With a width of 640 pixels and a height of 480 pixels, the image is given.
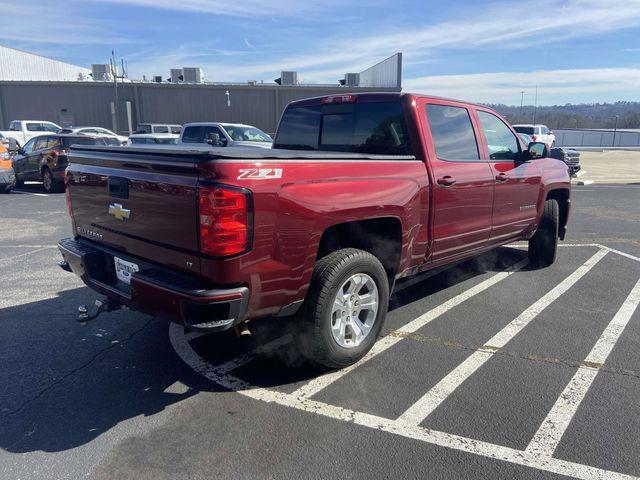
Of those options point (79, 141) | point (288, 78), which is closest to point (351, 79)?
point (288, 78)

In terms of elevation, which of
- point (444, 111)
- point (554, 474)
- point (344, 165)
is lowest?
point (554, 474)

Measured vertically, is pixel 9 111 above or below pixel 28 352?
above

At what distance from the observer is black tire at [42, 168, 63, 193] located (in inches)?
516

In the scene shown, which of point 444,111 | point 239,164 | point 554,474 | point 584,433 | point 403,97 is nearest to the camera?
point 554,474

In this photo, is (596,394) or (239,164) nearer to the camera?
(239,164)

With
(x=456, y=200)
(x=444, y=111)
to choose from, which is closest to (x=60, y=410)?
(x=456, y=200)

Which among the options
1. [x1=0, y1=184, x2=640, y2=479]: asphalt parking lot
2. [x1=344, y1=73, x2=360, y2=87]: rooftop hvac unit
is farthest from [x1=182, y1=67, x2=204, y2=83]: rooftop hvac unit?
[x1=0, y1=184, x2=640, y2=479]: asphalt parking lot

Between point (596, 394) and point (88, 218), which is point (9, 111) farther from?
point (596, 394)

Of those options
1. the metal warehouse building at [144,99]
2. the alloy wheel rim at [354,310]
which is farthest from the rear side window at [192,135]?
the metal warehouse building at [144,99]

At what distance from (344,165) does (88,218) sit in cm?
197

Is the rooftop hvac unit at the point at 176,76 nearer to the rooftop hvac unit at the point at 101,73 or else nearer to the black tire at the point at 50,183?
the rooftop hvac unit at the point at 101,73

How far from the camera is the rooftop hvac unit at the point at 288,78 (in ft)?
108

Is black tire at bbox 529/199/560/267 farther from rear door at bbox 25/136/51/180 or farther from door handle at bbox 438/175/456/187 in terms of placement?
rear door at bbox 25/136/51/180

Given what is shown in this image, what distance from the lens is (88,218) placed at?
3.70m
